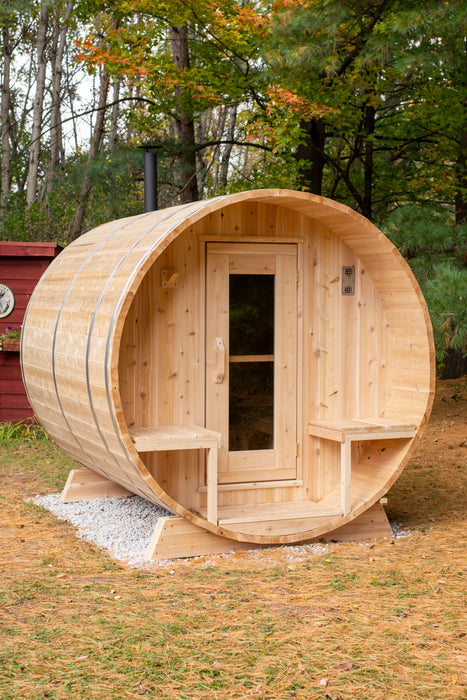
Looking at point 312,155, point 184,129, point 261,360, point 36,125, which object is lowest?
point 261,360

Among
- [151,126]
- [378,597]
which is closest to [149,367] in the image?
[378,597]

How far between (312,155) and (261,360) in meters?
7.14

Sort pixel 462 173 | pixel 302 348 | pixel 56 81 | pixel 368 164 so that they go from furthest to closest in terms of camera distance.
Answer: pixel 56 81 → pixel 368 164 → pixel 462 173 → pixel 302 348

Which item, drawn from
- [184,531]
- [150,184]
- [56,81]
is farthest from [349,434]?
[56,81]

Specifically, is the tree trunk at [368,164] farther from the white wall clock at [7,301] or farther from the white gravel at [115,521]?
the white gravel at [115,521]

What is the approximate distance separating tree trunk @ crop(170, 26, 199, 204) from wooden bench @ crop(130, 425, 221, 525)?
8498 mm

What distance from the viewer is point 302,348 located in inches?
259

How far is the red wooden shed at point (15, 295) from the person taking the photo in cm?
1078

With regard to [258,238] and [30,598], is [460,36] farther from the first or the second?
[30,598]

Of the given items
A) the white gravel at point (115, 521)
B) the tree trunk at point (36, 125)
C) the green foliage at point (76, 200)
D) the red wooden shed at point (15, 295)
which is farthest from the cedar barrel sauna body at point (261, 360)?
the tree trunk at point (36, 125)

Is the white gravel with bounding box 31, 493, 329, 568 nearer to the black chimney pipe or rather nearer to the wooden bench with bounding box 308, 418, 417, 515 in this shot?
the wooden bench with bounding box 308, 418, 417, 515

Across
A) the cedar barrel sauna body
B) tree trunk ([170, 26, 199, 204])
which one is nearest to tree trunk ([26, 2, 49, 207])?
tree trunk ([170, 26, 199, 204])

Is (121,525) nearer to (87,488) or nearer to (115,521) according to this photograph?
(115,521)

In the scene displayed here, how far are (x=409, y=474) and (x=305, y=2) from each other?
599 cm
